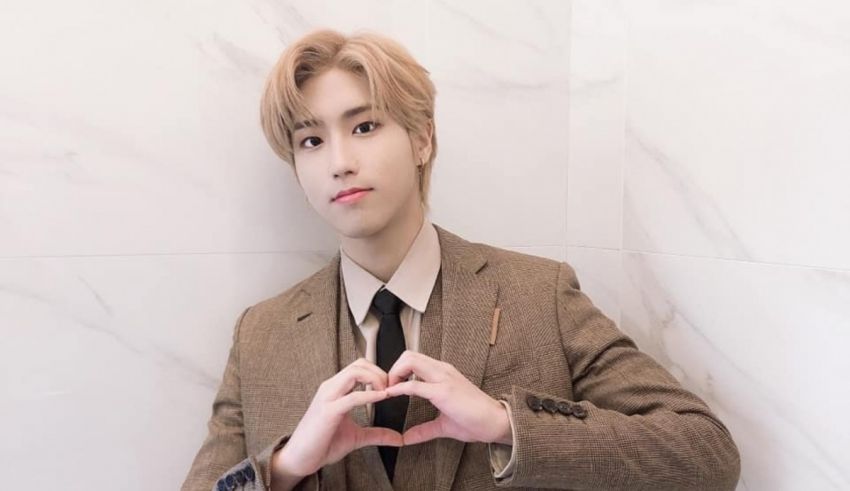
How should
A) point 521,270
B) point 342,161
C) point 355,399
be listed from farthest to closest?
point 521,270 → point 342,161 → point 355,399

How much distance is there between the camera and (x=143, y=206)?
3.52ft

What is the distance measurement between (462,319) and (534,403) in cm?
16

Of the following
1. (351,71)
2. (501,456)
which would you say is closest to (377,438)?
(501,456)

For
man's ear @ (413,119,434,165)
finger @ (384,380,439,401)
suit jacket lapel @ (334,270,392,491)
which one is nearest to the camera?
finger @ (384,380,439,401)

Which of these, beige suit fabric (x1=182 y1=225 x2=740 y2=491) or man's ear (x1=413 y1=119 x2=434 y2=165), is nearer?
beige suit fabric (x1=182 y1=225 x2=740 y2=491)

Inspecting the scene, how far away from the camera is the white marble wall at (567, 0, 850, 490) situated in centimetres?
84

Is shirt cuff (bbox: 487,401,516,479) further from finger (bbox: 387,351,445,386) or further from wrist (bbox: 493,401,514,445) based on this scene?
finger (bbox: 387,351,445,386)

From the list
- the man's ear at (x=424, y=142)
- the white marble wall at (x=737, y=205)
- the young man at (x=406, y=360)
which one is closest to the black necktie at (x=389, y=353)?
the young man at (x=406, y=360)

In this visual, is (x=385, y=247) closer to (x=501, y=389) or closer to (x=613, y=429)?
(x=501, y=389)

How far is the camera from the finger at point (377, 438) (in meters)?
0.88

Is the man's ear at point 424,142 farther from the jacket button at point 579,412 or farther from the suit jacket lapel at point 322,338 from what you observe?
the jacket button at point 579,412

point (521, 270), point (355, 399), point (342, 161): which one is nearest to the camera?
point (355, 399)

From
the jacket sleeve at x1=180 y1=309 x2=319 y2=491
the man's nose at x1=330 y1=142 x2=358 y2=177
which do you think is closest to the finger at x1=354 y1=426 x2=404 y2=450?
the jacket sleeve at x1=180 y1=309 x2=319 y2=491

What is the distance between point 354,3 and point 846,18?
766mm
